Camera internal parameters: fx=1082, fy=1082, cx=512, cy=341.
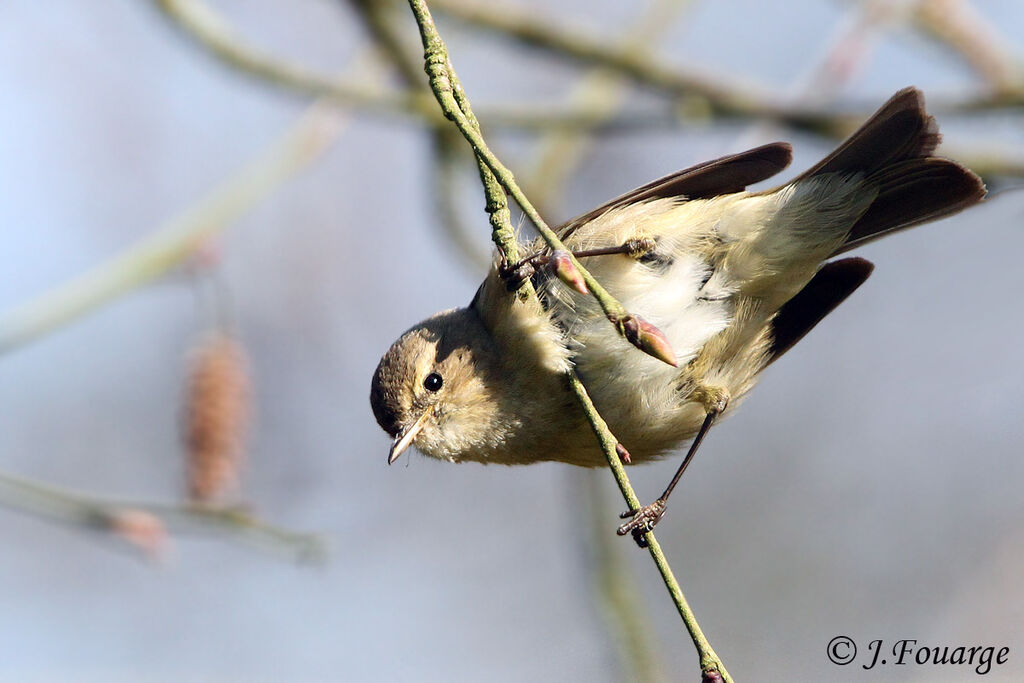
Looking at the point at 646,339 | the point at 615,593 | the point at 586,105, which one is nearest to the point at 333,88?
the point at 586,105

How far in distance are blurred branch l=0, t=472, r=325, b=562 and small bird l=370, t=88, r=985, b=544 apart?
452mm

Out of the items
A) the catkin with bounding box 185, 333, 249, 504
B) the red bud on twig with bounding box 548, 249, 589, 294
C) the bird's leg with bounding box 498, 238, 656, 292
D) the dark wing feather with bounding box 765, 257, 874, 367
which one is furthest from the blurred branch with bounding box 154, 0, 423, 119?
the red bud on twig with bounding box 548, 249, 589, 294

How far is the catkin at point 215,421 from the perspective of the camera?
3307 mm

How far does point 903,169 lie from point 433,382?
56.0 inches

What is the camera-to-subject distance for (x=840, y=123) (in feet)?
13.6

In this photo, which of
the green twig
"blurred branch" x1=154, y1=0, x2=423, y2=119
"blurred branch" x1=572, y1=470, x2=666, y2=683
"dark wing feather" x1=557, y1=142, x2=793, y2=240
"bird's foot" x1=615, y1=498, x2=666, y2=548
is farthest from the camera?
"blurred branch" x1=572, y1=470, x2=666, y2=683

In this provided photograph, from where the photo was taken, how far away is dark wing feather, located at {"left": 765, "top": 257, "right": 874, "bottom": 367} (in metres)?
3.32

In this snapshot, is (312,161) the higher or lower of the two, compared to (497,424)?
higher

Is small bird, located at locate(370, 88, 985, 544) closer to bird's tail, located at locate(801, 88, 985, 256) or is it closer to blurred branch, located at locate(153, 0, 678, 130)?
bird's tail, located at locate(801, 88, 985, 256)

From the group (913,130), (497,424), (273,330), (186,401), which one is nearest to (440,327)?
(497,424)

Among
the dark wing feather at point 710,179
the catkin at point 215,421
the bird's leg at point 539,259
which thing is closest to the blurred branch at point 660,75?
the dark wing feather at point 710,179

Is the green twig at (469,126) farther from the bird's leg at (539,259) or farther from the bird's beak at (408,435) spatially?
the bird's beak at (408,435)

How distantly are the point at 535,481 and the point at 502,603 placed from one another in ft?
2.72

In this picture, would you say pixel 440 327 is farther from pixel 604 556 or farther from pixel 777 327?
pixel 604 556
